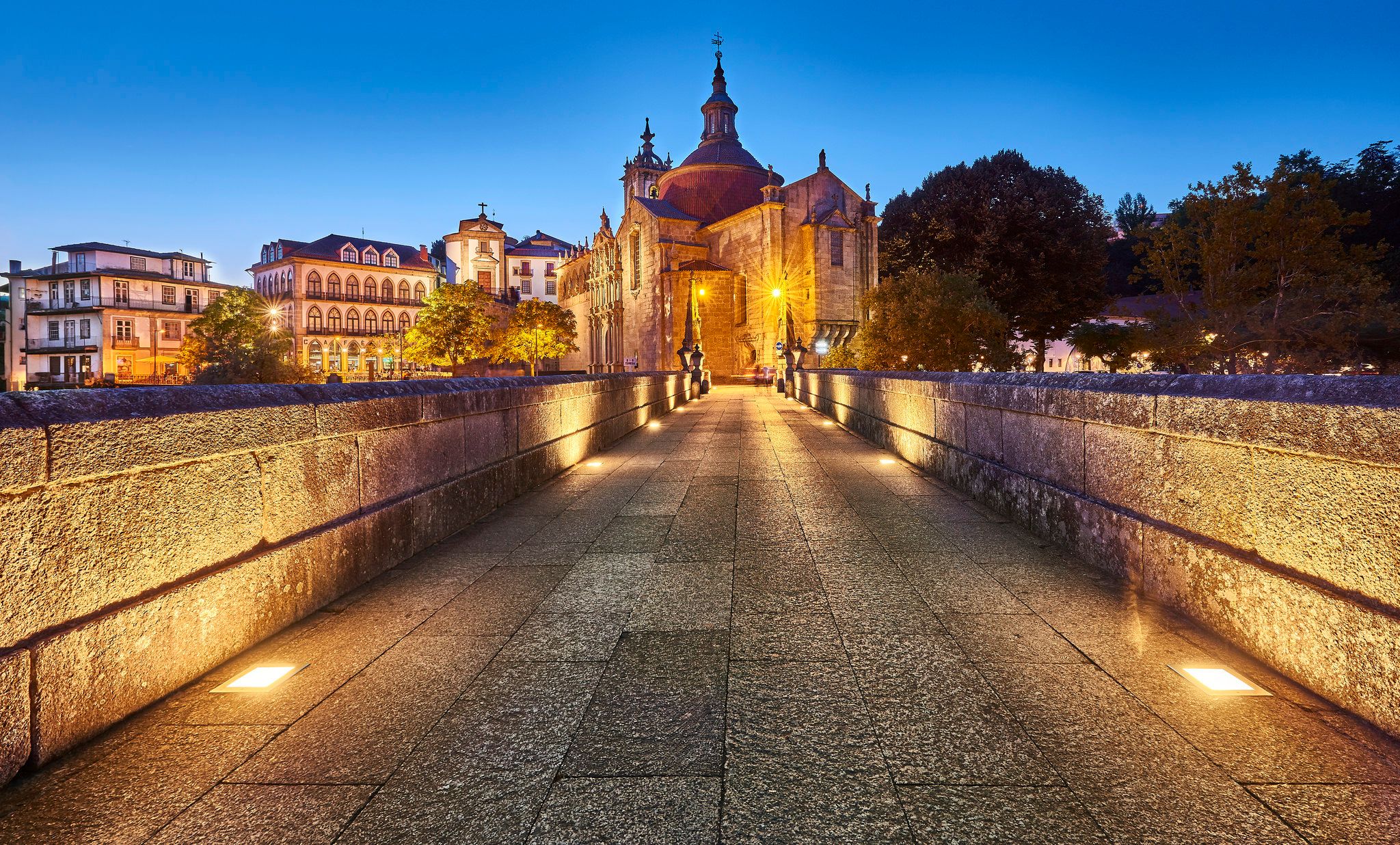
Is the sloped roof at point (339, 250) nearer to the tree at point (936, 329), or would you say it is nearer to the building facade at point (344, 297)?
the building facade at point (344, 297)

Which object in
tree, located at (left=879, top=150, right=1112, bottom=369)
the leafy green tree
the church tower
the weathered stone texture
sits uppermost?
the church tower

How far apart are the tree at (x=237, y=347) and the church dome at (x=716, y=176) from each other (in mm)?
38097

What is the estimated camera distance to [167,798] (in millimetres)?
2246

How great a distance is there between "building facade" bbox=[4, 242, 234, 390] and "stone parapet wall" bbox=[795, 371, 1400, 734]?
253 feet

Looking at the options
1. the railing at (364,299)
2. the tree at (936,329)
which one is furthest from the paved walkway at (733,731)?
the railing at (364,299)

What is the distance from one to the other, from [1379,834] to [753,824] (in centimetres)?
177

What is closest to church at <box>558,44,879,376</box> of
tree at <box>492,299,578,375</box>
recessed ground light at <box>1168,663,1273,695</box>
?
tree at <box>492,299,578,375</box>

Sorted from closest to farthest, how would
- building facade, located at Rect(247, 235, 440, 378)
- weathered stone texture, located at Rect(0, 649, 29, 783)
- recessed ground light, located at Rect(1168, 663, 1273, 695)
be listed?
weathered stone texture, located at Rect(0, 649, 29, 783)
recessed ground light, located at Rect(1168, 663, 1273, 695)
building facade, located at Rect(247, 235, 440, 378)

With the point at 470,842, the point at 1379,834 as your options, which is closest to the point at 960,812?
the point at 1379,834

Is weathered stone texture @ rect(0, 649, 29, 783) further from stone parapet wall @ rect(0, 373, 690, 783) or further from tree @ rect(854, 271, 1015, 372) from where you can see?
tree @ rect(854, 271, 1015, 372)

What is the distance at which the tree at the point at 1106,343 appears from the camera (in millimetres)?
51688

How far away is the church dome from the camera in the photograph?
69.6 meters

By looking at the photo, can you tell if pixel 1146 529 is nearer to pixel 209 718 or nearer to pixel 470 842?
pixel 470 842

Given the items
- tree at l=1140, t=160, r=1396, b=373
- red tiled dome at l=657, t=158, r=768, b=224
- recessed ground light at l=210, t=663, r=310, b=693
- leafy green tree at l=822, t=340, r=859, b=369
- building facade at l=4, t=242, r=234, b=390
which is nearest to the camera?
recessed ground light at l=210, t=663, r=310, b=693
